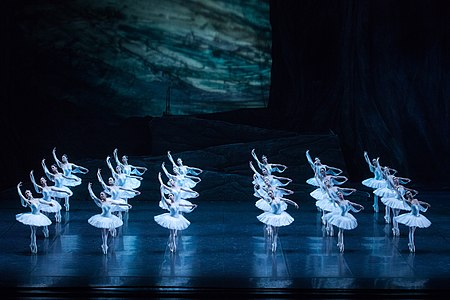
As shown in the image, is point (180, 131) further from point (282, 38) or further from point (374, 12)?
point (374, 12)

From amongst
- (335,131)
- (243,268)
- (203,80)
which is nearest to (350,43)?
(335,131)

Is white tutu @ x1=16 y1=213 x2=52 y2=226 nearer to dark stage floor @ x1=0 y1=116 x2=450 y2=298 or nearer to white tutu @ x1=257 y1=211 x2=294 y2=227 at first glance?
dark stage floor @ x1=0 y1=116 x2=450 y2=298

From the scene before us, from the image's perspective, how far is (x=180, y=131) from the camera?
66.6 ft

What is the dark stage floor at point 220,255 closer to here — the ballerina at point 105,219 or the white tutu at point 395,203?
the ballerina at point 105,219

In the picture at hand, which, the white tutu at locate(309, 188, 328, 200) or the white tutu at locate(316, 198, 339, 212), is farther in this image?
the white tutu at locate(309, 188, 328, 200)

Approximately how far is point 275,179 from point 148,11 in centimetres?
903

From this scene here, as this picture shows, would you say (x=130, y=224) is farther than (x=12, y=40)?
No

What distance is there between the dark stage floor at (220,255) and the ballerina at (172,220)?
0.26 metres

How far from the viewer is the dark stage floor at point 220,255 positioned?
425 inches

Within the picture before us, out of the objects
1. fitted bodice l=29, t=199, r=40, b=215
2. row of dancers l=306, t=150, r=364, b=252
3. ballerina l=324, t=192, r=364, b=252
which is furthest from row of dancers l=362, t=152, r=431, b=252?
fitted bodice l=29, t=199, r=40, b=215

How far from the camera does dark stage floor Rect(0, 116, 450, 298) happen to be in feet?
35.4

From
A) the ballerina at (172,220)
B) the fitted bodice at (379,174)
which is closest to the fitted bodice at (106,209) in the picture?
the ballerina at (172,220)

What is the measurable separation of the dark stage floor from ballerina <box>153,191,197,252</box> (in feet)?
0.84

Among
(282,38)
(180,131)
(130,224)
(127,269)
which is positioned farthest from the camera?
(282,38)
